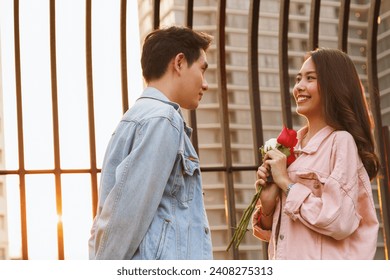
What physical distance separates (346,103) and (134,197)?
0.91 m

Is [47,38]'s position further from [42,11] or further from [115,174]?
[115,174]

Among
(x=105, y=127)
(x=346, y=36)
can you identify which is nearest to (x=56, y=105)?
(x=105, y=127)

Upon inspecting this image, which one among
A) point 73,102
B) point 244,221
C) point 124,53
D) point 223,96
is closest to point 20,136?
point 73,102

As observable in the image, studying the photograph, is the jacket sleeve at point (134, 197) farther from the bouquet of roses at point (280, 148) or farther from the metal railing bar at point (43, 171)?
the metal railing bar at point (43, 171)

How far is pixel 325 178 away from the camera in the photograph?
2.76 m

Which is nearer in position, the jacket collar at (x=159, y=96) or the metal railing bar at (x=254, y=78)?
the jacket collar at (x=159, y=96)

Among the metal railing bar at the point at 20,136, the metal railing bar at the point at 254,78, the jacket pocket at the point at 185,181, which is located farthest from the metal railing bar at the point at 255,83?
the jacket pocket at the point at 185,181

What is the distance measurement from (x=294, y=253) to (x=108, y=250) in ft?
2.39

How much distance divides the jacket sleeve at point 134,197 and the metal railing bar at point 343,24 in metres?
2.72

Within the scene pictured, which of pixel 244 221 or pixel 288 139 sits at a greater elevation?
pixel 288 139

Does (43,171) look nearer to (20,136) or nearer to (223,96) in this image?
(20,136)

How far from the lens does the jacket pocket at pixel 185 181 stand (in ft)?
7.95

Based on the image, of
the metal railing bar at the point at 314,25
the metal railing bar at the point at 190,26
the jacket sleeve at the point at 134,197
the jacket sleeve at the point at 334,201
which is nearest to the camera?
the jacket sleeve at the point at 134,197

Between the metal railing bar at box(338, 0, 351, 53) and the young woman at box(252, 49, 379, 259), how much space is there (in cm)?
198
